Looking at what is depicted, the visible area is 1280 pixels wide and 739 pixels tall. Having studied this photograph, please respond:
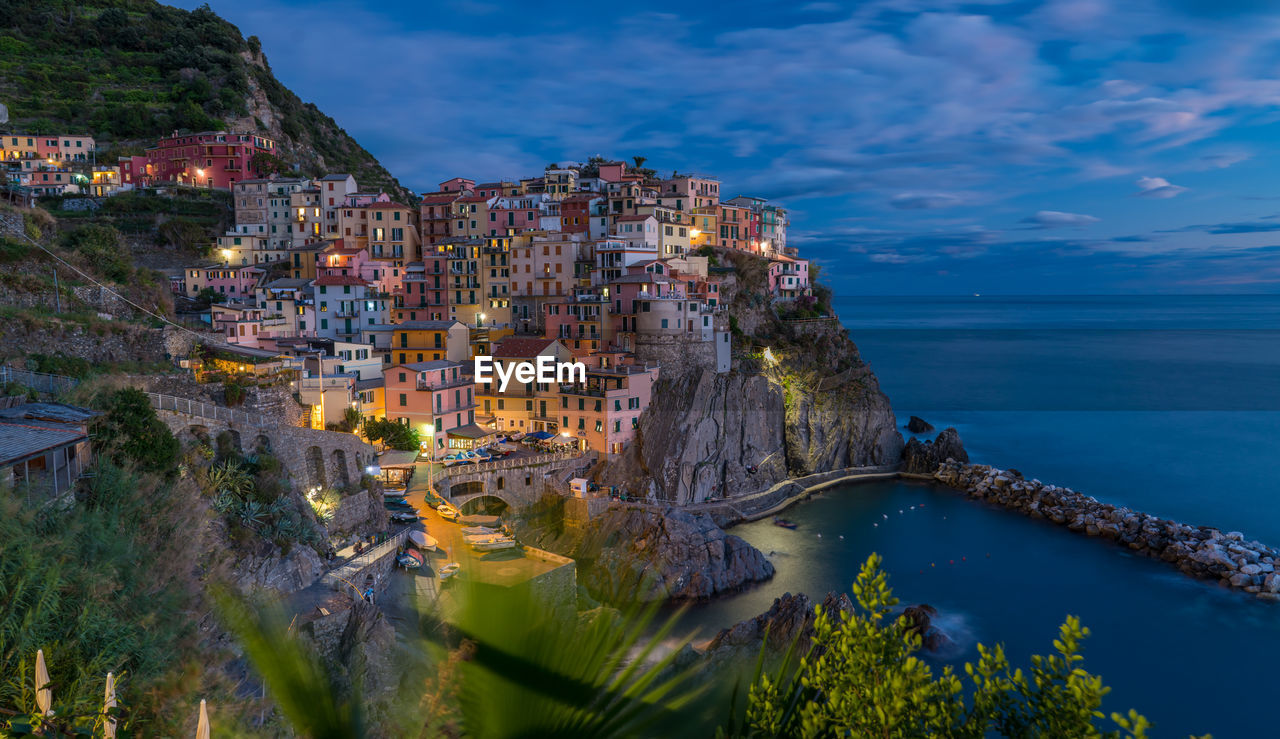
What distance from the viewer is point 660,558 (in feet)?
85.5

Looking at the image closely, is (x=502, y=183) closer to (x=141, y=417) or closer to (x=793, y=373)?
(x=793, y=373)

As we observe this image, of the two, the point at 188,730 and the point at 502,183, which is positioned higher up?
the point at 502,183

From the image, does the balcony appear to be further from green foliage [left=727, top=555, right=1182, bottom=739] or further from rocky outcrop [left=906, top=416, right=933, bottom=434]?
rocky outcrop [left=906, top=416, right=933, bottom=434]

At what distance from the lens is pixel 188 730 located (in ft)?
20.7

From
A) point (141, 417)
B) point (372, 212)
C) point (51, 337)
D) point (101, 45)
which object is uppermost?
point (101, 45)

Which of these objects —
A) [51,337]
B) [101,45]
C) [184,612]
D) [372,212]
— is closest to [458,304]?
[372,212]

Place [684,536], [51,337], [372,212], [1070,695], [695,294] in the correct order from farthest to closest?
[372,212]
[695,294]
[684,536]
[51,337]
[1070,695]

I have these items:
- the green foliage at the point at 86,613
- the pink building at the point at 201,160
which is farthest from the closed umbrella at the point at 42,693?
the pink building at the point at 201,160

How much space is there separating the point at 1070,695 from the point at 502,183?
50629 millimetres

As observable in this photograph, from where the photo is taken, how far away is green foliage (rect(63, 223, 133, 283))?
21922 mm

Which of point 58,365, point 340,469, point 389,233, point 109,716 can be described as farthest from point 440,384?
point 109,716

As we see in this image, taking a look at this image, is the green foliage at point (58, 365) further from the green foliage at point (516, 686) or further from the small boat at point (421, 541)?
the green foliage at point (516, 686)

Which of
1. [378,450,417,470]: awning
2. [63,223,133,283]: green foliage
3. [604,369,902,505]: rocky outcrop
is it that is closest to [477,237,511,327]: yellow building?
[604,369,902,505]: rocky outcrop

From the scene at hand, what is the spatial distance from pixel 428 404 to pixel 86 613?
23243mm
